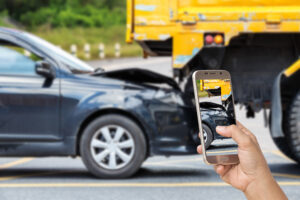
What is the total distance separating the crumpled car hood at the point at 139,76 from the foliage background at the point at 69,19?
131 ft

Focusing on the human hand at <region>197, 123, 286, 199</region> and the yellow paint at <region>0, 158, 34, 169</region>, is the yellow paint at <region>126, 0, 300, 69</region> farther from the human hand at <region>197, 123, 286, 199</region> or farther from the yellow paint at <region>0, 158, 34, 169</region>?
the human hand at <region>197, 123, 286, 199</region>

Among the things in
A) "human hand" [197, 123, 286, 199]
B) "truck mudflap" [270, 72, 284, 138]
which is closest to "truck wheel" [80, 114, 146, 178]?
"truck mudflap" [270, 72, 284, 138]

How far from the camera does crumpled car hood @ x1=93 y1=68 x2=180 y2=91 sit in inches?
279

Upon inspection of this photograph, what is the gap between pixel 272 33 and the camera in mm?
7113

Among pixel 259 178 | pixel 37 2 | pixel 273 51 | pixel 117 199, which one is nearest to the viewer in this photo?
pixel 259 178

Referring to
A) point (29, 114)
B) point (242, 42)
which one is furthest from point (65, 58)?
point (242, 42)

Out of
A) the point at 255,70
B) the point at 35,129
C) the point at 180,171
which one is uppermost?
the point at 255,70

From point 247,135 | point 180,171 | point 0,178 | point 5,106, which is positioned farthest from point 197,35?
point 247,135

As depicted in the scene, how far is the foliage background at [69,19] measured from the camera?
50312 mm

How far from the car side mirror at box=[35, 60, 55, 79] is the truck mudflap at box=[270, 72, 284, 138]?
2267 mm

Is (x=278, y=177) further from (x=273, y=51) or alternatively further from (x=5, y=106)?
(x=5, y=106)

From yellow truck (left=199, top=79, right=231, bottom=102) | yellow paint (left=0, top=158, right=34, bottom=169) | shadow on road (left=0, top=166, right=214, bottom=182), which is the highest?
yellow truck (left=199, top=79, right=231, bottom=102)

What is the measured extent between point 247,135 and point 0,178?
521 cm

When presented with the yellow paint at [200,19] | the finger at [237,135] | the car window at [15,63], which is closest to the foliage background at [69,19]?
the car window at [15,63]
